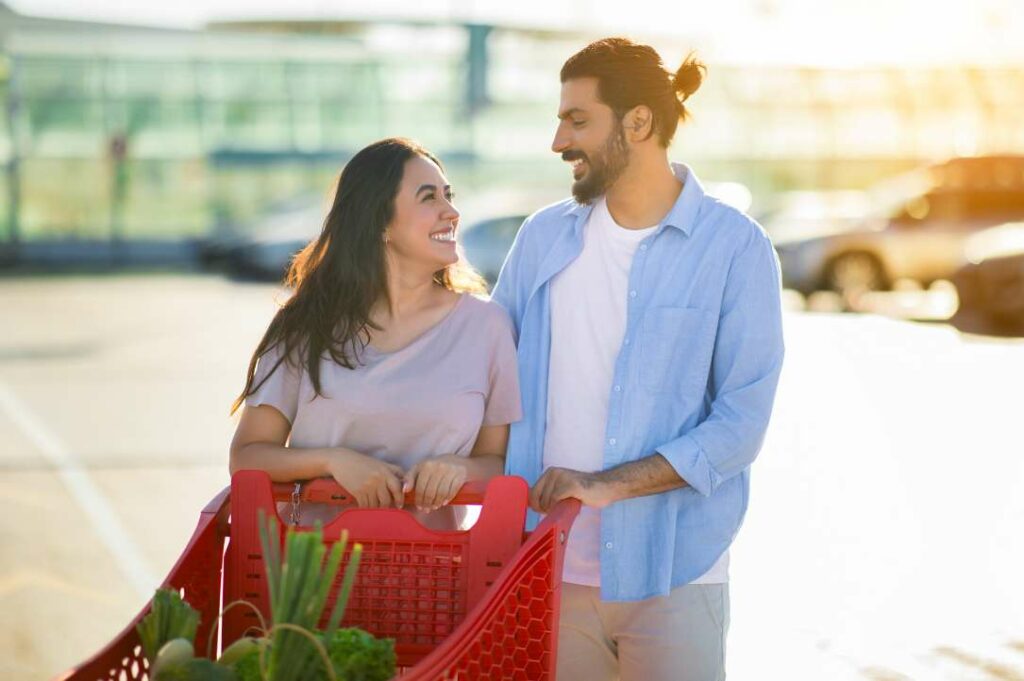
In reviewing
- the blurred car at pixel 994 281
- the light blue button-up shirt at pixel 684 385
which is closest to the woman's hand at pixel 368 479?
the light blue button-up shirt at pixel 684 385

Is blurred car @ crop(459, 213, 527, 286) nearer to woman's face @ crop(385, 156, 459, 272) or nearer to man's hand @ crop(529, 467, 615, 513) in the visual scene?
woman's face @ crop(385, 156, 459, 272)

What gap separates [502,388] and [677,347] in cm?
38

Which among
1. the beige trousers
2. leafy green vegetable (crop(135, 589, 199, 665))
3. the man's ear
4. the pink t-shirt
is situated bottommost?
the beige trousers

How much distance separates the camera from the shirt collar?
3910 mm

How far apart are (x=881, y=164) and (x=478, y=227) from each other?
21.5 metres

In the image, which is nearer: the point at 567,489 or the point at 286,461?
the point at 567,489

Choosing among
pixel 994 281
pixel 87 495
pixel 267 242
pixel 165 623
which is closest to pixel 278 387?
pixel 165 623

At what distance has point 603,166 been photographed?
391 centimetres

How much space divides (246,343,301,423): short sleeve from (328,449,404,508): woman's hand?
0.23 meters

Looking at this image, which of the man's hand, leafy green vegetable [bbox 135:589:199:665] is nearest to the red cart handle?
the man's hand

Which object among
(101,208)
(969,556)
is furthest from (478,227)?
(969,556)

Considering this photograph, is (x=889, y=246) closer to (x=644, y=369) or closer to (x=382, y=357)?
(x=644, y=369)

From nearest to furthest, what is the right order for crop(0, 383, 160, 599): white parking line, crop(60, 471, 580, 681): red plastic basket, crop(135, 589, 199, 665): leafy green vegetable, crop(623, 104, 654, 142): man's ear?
1. crop(135, 589, 199, 665): leafy green vegetable
2. crop(60, 471, 580, 681): red plastic basket
3. crop(623, 104, 654, 142): man's ear
4. crop(0, 383, 160, 599): white parking line

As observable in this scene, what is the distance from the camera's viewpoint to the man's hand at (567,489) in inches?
138
